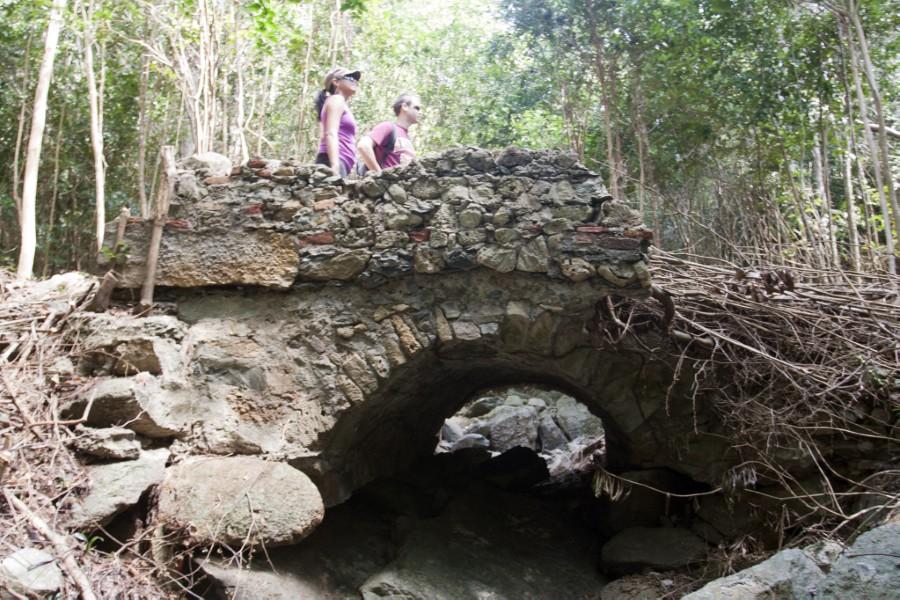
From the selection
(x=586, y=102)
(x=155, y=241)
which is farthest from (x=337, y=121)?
(x=586, y=102)

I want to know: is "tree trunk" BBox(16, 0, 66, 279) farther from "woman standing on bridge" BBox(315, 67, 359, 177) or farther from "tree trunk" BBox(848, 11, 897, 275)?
"tree trunk" BBox(848, 11, 897, 275)

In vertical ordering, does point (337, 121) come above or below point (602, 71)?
below

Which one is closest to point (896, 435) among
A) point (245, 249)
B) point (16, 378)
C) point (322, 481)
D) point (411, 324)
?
point (411, 324)

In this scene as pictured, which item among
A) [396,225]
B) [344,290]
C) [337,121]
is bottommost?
[344,290]

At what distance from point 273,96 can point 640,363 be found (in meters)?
6.99

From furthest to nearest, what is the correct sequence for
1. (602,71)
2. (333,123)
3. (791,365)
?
(602,71) < (333,123) < (791,365)

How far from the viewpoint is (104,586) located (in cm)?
361

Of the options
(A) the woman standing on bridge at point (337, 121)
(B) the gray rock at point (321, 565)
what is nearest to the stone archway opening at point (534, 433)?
(B) the gray rock at point (321, 565)

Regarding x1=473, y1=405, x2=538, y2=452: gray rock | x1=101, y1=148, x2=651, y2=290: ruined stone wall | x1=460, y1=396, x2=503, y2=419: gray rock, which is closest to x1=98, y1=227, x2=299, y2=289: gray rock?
x1=101, y1=148, x2=651, y2=290: ruined stone wall

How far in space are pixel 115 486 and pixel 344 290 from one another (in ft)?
5.38

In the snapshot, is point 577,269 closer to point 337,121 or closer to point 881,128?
point 337,121

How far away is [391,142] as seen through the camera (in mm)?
5270

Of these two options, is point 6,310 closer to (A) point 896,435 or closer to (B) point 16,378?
(B) point 16,378

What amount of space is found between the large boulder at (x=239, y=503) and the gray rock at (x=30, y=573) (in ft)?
2.29
